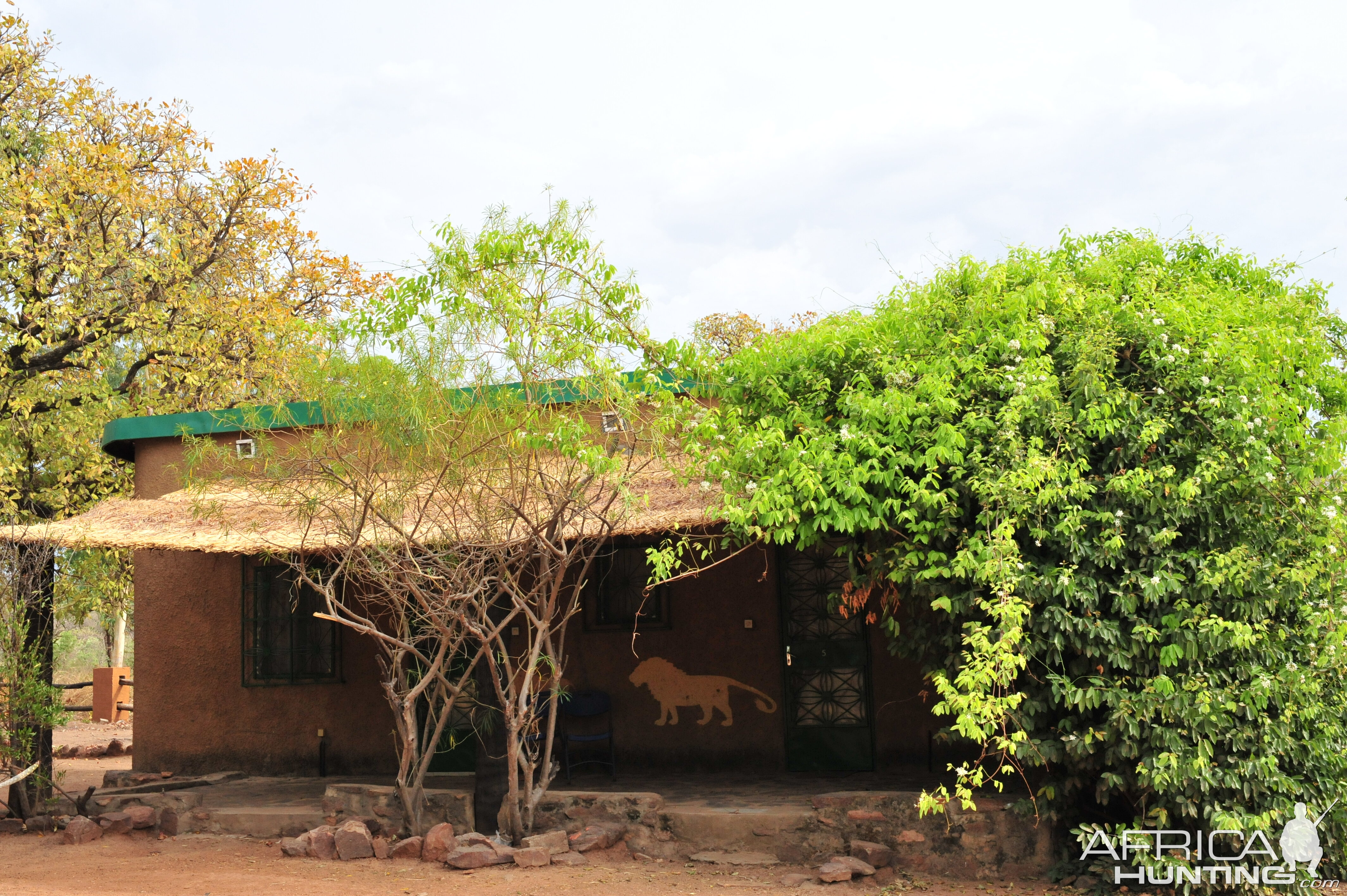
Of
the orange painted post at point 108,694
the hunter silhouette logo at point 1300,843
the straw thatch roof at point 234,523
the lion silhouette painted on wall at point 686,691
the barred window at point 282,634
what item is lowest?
the orange painted post at point 108,694

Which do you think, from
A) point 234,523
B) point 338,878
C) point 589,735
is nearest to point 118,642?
point 234,523

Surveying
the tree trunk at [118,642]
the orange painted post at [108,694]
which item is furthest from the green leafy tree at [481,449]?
the tree trunk at [118,642]

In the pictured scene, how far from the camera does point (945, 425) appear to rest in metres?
5.62

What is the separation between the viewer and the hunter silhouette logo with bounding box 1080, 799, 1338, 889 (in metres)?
5.21

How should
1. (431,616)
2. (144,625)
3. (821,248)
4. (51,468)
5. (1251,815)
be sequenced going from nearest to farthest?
(1251,815)
(431,616)
(821,248)
(144,625)
(51,468)

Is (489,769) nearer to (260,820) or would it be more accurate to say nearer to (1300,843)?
(260,820)

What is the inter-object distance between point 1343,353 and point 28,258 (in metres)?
13.4

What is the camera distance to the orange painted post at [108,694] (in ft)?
57.4

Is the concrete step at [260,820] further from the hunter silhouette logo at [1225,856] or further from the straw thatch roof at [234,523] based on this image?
the hunter silhouette logo at [1225,856]

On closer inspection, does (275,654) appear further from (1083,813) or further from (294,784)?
(1083,813)

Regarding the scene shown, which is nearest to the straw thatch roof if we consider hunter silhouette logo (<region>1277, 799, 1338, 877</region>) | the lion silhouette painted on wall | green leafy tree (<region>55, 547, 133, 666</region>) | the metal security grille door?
the metal security grille door

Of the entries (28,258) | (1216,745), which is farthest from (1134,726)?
(28,258)

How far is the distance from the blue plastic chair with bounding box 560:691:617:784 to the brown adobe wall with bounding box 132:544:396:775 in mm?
1784

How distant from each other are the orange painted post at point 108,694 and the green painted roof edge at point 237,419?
889 cm
